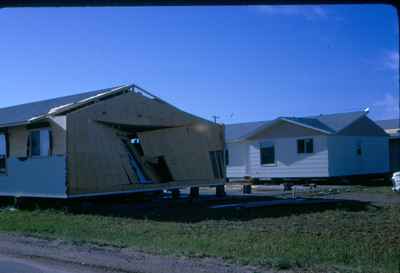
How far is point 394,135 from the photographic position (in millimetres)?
38781

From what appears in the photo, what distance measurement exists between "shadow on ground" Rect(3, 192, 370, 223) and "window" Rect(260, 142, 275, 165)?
11.0 metres

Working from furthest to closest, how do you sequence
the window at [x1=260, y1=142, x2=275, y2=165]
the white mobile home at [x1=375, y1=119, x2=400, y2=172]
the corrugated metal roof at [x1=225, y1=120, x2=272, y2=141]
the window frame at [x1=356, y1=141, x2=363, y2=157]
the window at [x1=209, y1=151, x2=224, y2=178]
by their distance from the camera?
1. the white mobile home at [x1=375, y1=119, x2=400, y2=172]
2. the corrugated metal roof at [x1=225, y1=120, x2=272, y2=141]
3. the window at [x1=260, y1=142, x2=275, y2=165]
4. the window frame at [x1=356, y1=141, x2=363, y2=157]
5. the window at [x1=209, y1=151, x2=224, y2=178]

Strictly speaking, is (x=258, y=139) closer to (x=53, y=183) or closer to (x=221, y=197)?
(x=221, y=197)

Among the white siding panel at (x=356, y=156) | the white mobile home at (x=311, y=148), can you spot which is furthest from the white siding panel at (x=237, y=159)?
the white siding panel at (x=356, y=156)

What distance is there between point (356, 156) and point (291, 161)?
12.4ft

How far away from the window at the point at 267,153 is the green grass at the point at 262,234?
15949 mm

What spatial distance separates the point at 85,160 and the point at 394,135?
26502 mm

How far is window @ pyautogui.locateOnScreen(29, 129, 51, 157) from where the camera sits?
18766 millimetres

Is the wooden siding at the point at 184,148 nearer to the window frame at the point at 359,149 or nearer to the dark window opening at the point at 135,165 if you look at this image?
the dark window opening at the point at 135,165

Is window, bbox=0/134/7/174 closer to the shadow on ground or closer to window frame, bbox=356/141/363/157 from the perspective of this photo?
the shadow on ground

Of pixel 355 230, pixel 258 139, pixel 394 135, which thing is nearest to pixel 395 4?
pixel 355 230

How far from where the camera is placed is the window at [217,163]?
23750 millimetres

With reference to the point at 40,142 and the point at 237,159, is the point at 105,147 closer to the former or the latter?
the point at 40,142

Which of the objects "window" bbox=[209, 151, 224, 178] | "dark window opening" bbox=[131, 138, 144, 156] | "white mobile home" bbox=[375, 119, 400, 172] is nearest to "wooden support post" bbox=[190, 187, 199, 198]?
"window" bbox=[209, 151, 224, 178]
